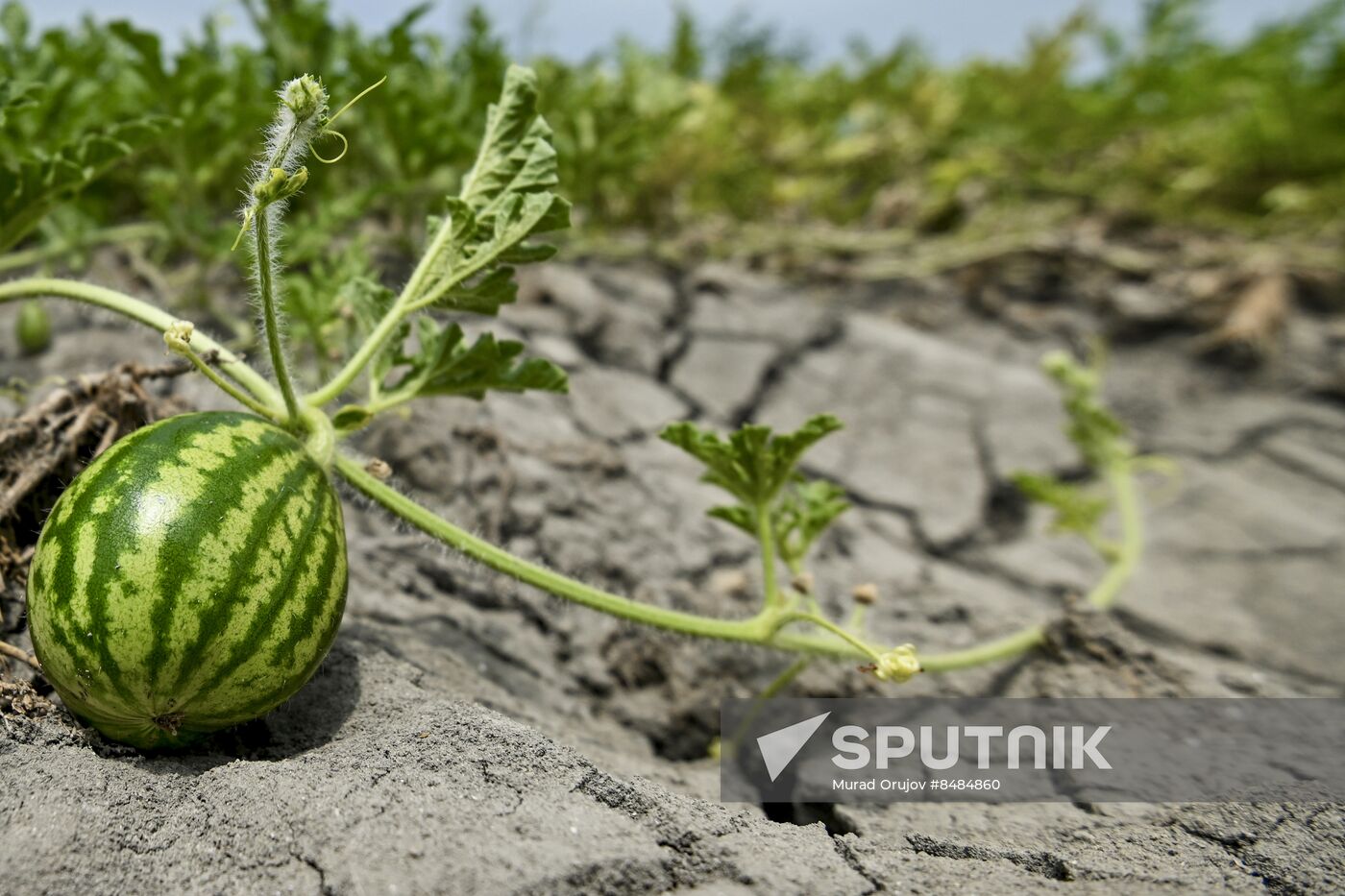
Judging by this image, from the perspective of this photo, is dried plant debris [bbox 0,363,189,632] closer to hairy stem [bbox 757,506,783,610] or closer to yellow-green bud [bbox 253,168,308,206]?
yellow-green bud [bbox 253,168,308,206]

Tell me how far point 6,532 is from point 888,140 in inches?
219

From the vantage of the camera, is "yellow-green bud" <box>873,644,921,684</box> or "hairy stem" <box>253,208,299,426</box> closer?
"hairy stem" <box>253,208,299,426</box>

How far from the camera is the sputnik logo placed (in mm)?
2399

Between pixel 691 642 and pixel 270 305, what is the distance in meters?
1.54

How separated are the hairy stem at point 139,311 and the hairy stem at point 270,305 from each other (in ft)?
0.24

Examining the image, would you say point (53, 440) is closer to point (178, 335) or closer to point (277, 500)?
point (178, 335)

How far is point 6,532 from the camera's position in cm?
188

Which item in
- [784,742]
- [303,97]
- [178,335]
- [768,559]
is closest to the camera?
[303,97]

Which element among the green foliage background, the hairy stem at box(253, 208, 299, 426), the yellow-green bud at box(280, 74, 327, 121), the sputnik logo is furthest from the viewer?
the green foliage background

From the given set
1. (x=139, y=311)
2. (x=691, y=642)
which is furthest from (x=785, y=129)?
(x=139, y=311)

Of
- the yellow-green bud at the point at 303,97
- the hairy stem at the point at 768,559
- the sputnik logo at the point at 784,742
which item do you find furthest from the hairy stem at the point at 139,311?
the sputnik logo at the point at 784,742

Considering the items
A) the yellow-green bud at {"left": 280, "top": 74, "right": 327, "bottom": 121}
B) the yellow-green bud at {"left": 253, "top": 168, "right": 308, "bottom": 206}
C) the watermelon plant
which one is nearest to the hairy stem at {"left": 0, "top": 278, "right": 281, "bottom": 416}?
the watermelon plant

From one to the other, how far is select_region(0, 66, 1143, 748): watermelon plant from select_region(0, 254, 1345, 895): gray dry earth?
21 centimetres

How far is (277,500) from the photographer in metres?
1.65
